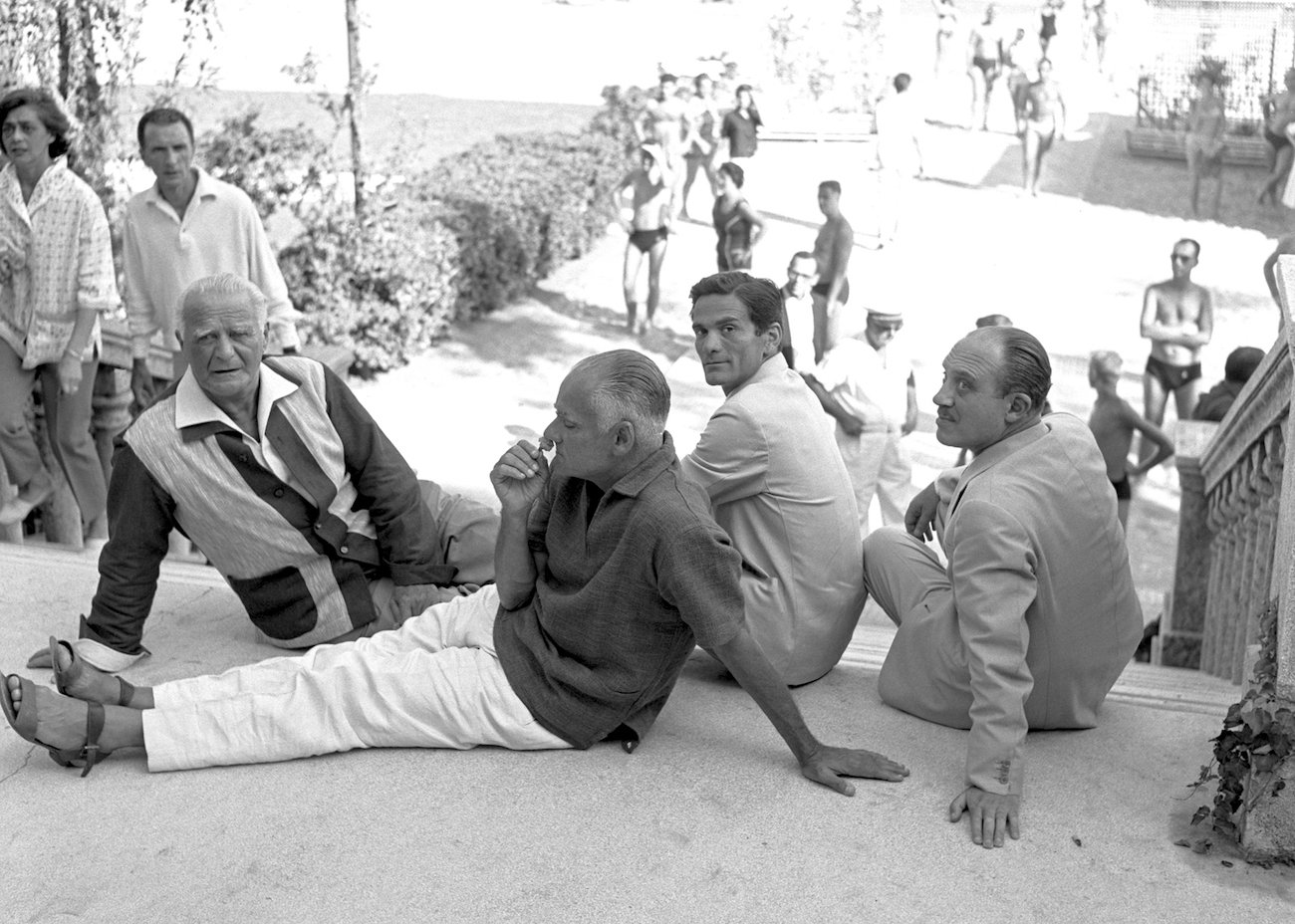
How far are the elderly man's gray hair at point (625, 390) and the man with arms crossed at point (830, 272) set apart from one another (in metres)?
6.85

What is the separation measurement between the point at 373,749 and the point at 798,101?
67.9 ft

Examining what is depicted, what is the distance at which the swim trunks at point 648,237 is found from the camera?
1291 cm

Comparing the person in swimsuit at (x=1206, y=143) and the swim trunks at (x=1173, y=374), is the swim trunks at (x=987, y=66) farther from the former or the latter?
Answer: the swim trunks at (x=1173, y=374)

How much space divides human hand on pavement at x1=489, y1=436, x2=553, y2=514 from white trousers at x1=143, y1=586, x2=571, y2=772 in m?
0.45

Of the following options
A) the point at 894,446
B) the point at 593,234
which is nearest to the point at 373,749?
the point at 894,446

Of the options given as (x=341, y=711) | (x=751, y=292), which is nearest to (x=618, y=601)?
(x=341, y=711)

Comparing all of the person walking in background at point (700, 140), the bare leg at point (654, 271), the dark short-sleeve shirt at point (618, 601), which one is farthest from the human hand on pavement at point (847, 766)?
the person walking in background at point (700, 140)

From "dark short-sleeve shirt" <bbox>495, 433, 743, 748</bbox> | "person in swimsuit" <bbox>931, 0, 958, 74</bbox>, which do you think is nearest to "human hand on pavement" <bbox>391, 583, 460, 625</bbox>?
"dark short-sleeve shirt" <bbox>495, 433, 743, 748</bbox>

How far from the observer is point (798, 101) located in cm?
2322

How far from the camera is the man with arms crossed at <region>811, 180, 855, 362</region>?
10.2 metres

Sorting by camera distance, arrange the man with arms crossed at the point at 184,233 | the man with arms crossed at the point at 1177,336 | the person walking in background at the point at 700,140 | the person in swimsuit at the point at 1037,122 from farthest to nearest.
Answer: the person in swimsuit at the point at 1037,122, the person walking in background at the point at 700,140, the man with arms crossed at the point at 1177,336, the man with arms crossed at the point at 184,233

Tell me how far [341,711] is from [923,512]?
1768 millimetres

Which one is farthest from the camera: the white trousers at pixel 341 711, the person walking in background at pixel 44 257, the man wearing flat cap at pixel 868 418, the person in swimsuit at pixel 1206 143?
the person in swimsuit at pixel 1206 143

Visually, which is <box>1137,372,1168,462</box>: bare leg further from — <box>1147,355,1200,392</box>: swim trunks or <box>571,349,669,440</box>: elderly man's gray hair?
<box>571,349,669,440</box>: elderly man's gray hair
